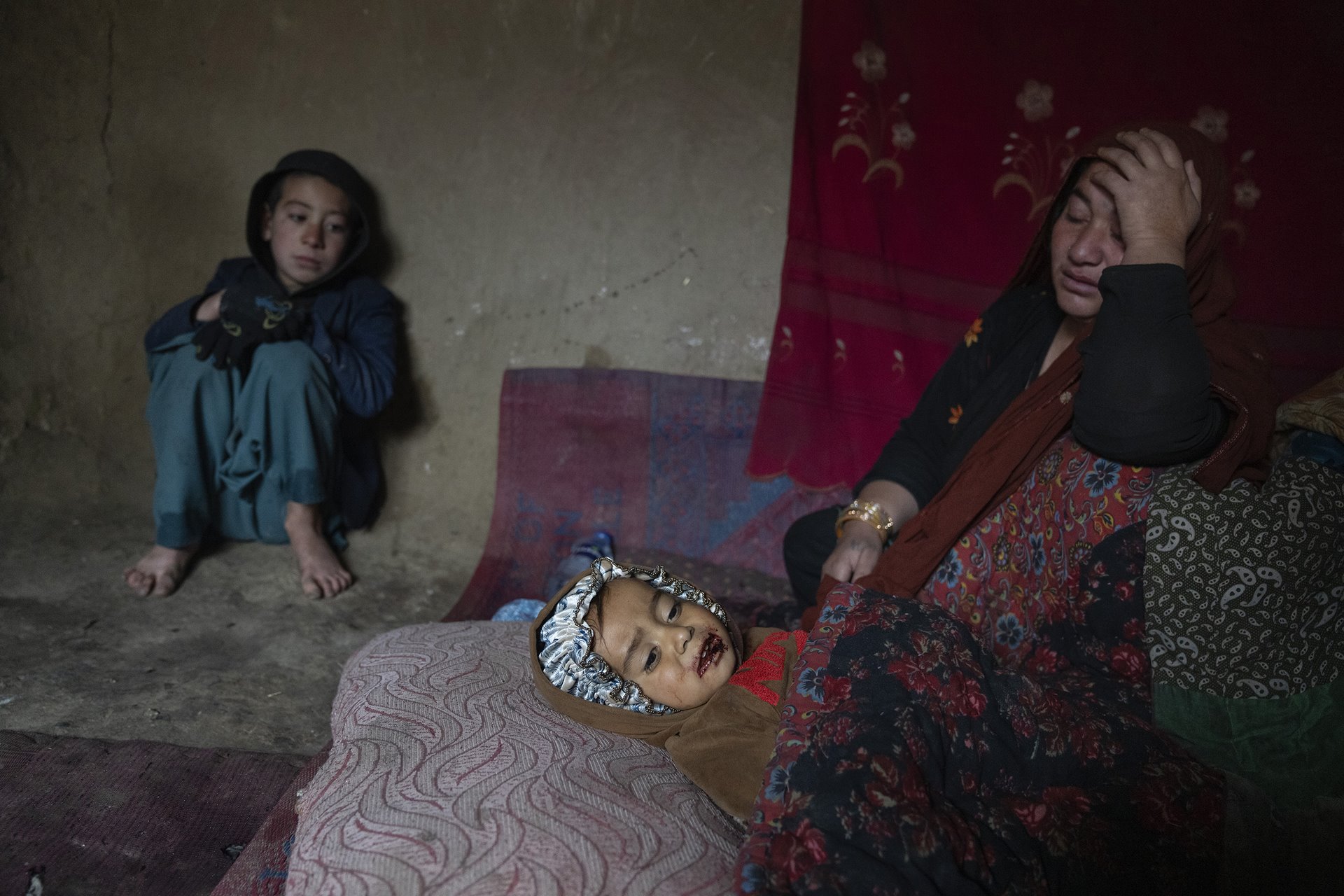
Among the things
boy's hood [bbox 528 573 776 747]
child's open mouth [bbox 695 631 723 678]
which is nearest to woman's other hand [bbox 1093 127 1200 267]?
child's open mouth [bbox 695 631 723 678]

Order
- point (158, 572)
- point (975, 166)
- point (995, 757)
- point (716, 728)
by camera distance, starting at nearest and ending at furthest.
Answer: point (995, 757) < point (716, 728) < point (158, 572) < point (975, 166)

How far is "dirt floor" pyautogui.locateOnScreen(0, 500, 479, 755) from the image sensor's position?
2176 millimetres

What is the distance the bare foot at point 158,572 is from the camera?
2.78m

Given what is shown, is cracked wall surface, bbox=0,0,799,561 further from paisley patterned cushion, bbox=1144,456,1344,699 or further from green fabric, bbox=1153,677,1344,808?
green fabric, bbox=1153,677,1344,808

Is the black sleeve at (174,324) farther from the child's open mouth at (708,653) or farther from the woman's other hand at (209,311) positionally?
the child's open mouth at (708,653)

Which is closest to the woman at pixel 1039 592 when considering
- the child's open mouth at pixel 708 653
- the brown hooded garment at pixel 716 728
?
the brown hooded garment at pixel 716 728

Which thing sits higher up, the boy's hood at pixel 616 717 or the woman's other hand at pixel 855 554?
the woman's other hand at pixel 855 554

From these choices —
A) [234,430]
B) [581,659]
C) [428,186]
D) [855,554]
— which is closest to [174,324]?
[234,430]

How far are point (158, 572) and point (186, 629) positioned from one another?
0.94 ft

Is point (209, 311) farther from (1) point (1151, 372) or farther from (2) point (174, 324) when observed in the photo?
(1) point (1151, 372)

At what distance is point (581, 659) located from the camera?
5.64ft

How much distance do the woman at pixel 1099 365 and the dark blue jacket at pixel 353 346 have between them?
1.51 meters

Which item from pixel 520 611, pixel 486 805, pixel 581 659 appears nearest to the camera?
pixel 486 805

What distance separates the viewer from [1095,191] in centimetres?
196
